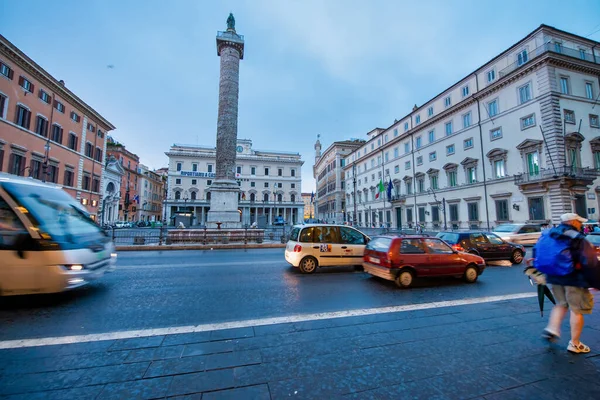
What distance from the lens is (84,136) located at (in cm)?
3603

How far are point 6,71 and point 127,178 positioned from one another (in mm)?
39304

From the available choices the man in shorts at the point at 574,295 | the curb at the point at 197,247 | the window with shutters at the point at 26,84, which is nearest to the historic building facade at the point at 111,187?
the window with shutters at the point at 26,84

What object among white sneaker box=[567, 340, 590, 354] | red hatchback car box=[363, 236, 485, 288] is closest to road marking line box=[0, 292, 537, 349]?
red hatchback car box=[363, 236, 485, 288]

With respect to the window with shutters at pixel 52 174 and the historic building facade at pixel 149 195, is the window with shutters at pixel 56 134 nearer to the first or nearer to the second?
the window with shutters at pixel 52 174

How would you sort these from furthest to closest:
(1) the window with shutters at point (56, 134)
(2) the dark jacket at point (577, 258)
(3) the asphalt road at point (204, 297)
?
(1) the window with shutters at point (56, 134) < (3) the asphalt road at point (204, 297) < (2) the dark jacket at point (577, 258)

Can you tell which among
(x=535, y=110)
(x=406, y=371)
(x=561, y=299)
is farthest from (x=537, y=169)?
(x=406, y=371)

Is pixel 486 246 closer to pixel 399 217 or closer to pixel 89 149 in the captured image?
pixel 399 217

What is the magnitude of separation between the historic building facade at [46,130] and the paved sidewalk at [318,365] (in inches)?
1266

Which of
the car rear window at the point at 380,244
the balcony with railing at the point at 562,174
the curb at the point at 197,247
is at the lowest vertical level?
the curb at the point at 197,247

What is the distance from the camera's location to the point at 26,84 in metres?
26.8

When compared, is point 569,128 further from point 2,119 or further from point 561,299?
point 2,119

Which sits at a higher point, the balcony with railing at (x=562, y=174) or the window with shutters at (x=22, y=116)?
the window with shutters at (x=22, y=116)

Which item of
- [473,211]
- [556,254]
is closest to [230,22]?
[556,254]

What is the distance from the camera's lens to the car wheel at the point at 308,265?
855cm
